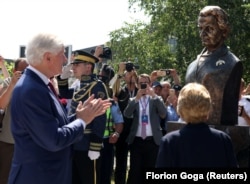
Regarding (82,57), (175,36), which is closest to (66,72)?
(82,57)

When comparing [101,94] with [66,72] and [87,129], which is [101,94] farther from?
[66,72]

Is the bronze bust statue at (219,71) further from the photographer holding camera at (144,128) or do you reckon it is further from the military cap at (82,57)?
the photographer holding camera at (144,128)

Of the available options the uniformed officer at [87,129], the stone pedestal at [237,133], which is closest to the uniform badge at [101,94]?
the uniformed officer at [87,129]

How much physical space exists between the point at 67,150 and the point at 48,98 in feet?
1.38

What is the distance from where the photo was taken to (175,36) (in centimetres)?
2131

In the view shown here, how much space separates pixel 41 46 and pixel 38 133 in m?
0.60

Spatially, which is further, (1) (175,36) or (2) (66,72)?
(1) (175,36)

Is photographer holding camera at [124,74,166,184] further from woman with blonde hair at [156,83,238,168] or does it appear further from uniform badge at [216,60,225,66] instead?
woman with blonde hair at [156,83,238,168]

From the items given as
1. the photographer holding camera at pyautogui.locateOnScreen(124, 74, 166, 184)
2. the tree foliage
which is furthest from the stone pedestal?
the tree foliage

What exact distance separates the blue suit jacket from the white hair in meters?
0.11

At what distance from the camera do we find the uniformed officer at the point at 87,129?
522 cm

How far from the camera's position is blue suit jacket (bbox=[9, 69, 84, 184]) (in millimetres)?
3029

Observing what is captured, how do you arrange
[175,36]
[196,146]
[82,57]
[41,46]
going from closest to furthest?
1. [196,146]
2. [41,46]
3. [82,57]
4. [175,36]

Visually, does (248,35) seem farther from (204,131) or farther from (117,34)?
(204,131)
